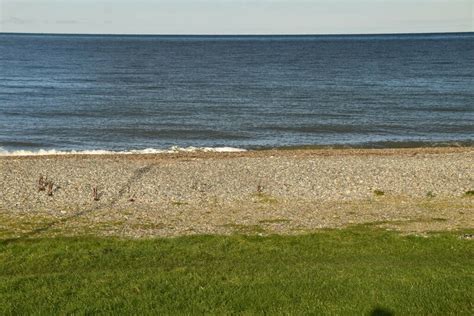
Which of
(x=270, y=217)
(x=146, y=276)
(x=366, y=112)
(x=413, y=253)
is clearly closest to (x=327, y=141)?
(x=366, y=112)

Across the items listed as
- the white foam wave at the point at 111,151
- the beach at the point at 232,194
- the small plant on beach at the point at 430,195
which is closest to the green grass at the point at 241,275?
the beach at the point at 232,194

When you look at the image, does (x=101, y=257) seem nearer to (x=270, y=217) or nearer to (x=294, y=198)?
(x=270, y=217)

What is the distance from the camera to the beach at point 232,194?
1501 centimetres

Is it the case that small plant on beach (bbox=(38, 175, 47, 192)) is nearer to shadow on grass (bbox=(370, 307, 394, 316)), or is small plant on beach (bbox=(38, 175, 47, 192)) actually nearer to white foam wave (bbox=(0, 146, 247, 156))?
white foam wave (bbox=(0, 146, 247, 156))

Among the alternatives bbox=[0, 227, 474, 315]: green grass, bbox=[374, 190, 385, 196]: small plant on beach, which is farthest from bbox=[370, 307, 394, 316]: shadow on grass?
bbox=[374, 190, 385, 196]: small plant on beach

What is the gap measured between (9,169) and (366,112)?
25.4 m

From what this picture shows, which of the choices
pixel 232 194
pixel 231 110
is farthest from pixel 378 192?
pixel 231 110

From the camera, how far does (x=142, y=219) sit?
15.8 meters

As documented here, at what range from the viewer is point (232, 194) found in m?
19.4

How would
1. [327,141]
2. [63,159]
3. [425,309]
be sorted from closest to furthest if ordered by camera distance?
[425,309] → [63,159] → [327,141]

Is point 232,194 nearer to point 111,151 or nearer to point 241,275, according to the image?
point 241,275

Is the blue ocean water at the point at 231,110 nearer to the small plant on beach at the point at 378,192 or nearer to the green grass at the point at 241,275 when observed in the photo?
the small plant on beach at the point at 378,192

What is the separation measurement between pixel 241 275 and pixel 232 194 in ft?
30.4

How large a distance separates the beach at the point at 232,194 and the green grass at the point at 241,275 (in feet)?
5.57
